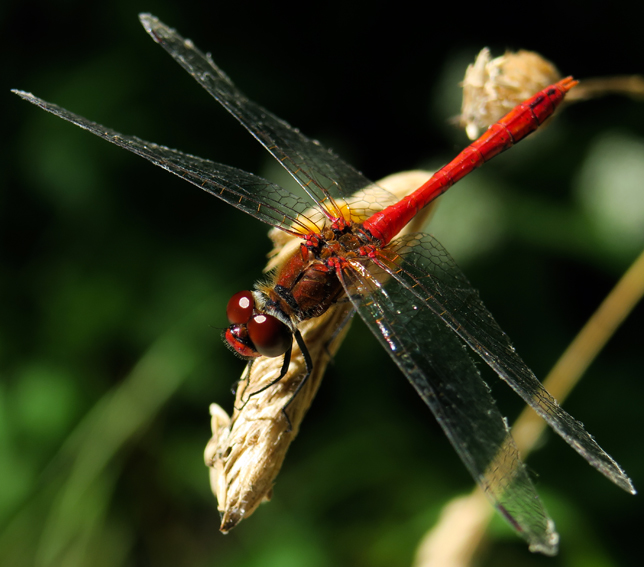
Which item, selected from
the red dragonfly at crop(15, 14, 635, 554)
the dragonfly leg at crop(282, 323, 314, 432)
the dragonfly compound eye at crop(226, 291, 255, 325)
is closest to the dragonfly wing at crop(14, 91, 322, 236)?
the red dragonfly at crop(15, 14, 635, 554)

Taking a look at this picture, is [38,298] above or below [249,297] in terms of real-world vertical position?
below

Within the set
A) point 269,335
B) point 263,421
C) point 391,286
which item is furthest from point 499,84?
point 263,421

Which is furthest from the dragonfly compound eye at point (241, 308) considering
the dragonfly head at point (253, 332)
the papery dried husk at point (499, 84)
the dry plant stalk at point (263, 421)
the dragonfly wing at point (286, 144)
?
the papery dried husk at point (499, 84)

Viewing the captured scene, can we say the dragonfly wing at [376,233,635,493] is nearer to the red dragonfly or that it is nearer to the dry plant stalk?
the red dragonfly

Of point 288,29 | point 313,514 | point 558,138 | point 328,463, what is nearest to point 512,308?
point 558,138

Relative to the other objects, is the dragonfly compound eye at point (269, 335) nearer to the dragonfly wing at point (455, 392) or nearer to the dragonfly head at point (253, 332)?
the dragonfly head at point (253, 332)

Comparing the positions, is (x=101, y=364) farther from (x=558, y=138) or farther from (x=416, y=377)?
(x=558, y=138)
